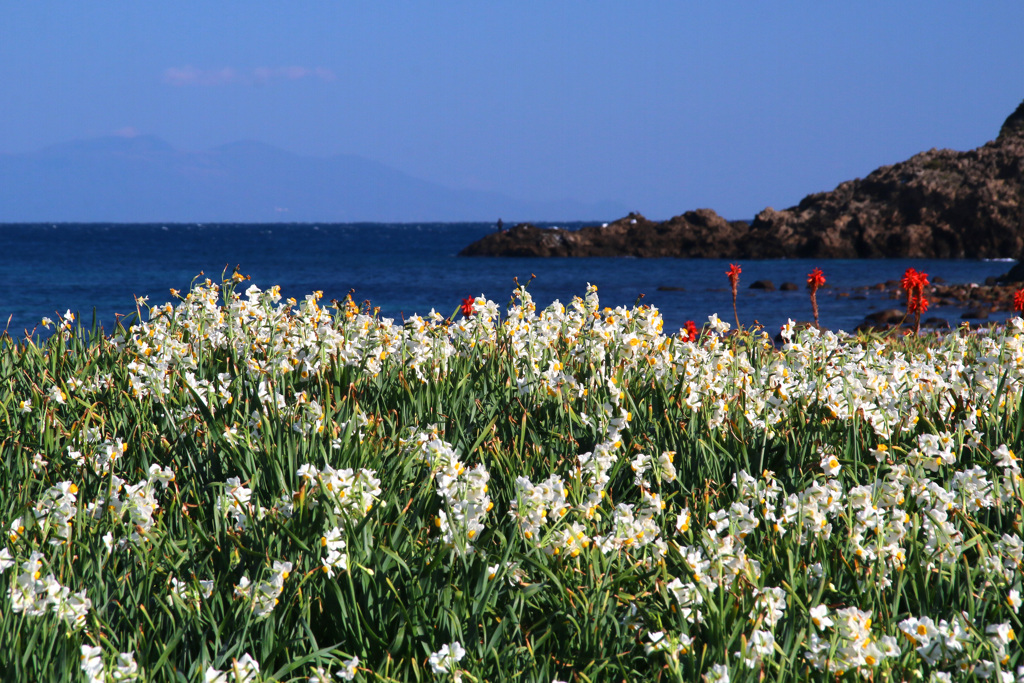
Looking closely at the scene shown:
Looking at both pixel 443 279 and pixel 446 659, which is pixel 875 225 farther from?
pixel 446 659

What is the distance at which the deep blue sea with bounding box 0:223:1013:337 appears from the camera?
31125 mm

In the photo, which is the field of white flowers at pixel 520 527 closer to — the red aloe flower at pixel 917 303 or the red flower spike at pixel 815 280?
the red aloe flower at pixel 917 303

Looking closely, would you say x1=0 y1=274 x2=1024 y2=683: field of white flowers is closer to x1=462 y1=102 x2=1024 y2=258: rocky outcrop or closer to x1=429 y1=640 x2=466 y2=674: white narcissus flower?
x1=429 y1=640 x2=466 y2=674: white narcissus flower

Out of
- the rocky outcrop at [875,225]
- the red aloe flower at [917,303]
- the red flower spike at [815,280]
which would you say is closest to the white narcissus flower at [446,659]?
the red aloe flower at [917,303]

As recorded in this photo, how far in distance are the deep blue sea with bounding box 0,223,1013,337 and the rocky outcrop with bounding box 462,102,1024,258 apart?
8.00 feet

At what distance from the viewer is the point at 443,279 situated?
1951 inches

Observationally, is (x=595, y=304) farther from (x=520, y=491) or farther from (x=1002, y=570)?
(x=1002, y=570)

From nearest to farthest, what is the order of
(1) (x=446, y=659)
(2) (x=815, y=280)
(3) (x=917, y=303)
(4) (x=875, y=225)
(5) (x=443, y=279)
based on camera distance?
(1) (x=446, y=659)
(3) (x=917, y=303)
(2) (x=815, y=280)
(5) (x=443, y=279)
(4) (x=875, y=225)

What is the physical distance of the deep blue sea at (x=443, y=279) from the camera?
31.1 meters

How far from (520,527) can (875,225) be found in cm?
6099

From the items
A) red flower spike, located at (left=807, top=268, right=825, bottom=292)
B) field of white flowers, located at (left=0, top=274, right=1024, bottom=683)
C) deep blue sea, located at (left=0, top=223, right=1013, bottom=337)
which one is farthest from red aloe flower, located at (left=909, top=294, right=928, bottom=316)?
deep blue sea, located at (left=0, top=223, right=1013, bottom=337)

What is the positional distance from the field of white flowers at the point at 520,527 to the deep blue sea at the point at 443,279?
16.8m

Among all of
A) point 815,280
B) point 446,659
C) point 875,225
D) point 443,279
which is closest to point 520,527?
point 446,659

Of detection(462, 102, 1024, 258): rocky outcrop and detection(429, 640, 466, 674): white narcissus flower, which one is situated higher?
detection(462, 102, 1024, 258): rocky outcrop
